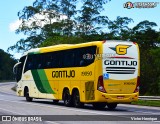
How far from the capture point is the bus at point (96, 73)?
73.9 feet

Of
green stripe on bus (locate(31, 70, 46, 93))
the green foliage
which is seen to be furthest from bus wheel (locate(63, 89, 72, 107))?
the green foliage

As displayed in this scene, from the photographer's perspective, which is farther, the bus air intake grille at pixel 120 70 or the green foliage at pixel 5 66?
the green foliage at pixel 5 66

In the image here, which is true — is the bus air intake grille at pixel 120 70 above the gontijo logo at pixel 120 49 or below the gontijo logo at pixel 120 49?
below

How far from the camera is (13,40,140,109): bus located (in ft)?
73.9

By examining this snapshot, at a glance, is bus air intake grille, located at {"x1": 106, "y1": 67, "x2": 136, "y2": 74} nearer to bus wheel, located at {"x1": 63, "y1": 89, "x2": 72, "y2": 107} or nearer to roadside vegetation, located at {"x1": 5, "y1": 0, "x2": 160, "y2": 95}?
bus wheel, located at {"x1": 63, "y1": 89, "x2": 72, "y2": 107}

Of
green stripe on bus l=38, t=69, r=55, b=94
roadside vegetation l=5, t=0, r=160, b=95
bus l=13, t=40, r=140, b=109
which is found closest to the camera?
bus l=13, t=40, r=140, b=109

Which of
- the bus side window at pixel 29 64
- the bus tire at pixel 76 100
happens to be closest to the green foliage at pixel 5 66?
the bus side window at pixel 29 64

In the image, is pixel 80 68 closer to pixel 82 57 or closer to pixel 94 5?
pixel 82 57

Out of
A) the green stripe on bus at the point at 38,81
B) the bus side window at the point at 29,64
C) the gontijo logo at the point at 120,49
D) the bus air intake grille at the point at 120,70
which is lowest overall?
the green stripe on bus at the point at 38,81

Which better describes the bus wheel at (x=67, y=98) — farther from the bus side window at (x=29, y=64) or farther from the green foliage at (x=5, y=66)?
the green foliage at (x=5, y=66)

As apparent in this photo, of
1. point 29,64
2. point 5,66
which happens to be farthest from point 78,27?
point 5,66

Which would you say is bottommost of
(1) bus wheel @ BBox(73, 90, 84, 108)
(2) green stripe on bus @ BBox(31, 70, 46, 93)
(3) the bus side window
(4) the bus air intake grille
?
(1) bus wheel @ BBox(73, 90, 84, 108)

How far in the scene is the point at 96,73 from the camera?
886 inches

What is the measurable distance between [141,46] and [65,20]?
13.9 meters
